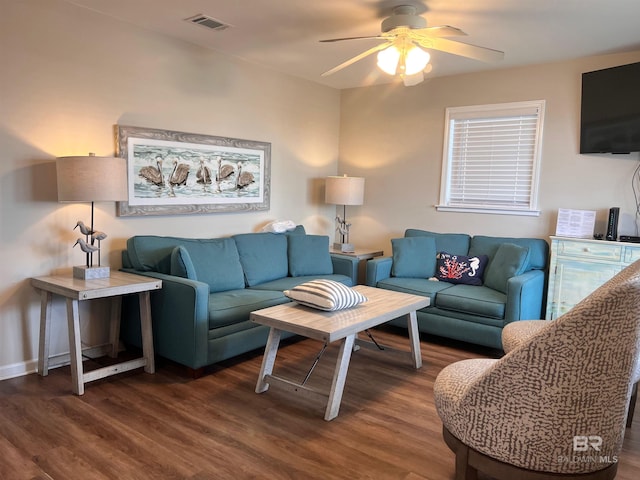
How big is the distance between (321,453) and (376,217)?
3.40 metres

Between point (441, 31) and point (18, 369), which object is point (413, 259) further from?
point (18, 369)

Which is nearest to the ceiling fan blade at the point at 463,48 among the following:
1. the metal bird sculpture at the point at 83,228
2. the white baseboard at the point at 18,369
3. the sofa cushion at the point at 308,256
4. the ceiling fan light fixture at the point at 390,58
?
the ceiling fan light fixture at the point at 390,58

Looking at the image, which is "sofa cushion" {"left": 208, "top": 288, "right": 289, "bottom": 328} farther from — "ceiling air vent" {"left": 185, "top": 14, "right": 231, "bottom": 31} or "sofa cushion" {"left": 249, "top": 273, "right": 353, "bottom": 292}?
"ceiling air vent" {"left": 185, "top": 14, "right": 231, "bottom": 31}

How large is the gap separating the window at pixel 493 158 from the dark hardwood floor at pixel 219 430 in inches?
79.7

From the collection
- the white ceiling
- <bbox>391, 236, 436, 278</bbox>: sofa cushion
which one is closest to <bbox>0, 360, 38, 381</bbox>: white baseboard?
the white ceiling

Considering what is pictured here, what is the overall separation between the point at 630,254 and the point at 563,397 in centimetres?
254

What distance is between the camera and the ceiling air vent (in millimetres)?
3301

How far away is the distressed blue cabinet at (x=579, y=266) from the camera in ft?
11.9

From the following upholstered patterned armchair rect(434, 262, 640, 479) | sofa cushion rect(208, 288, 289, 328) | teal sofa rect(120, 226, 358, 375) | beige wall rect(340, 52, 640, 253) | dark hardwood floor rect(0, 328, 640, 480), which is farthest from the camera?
beige wall rect(340, 52, 640, 253)

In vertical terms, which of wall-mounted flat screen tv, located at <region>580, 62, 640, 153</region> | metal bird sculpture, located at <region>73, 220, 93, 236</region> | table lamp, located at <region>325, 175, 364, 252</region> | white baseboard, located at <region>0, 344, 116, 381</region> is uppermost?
wall-mounted flat screen tv, located at <region>580, 62, 640, 153</region>

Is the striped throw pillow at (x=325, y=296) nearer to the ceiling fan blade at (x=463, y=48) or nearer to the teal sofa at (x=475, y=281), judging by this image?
the teal sofa at (x=475, y=281)

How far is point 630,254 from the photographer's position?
3568mm

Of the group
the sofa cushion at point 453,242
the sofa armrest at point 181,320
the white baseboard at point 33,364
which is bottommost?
the white baseboard at point 33,364

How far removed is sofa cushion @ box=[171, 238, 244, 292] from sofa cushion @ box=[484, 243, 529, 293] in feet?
7.08
